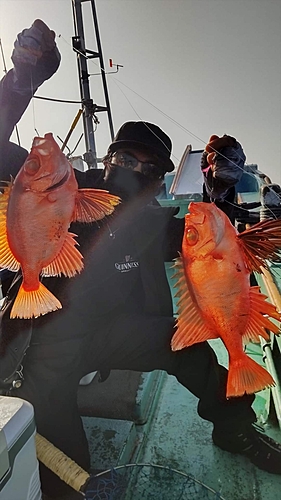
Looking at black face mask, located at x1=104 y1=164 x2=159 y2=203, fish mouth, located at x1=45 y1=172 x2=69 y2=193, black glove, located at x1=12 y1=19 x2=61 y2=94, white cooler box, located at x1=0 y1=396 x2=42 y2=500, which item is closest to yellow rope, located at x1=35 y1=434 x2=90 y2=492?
white cooler box, located at x1=0 y1=396 x2=42 y2=500

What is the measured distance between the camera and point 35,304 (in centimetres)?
139

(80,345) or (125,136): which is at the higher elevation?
(125,136)

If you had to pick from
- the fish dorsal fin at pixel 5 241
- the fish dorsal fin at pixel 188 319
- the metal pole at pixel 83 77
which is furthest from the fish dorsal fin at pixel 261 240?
the metal pole at pixel 83 77

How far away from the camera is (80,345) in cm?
213

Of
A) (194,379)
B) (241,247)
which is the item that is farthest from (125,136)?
(194,379)

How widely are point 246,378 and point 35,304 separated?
767 millimetres

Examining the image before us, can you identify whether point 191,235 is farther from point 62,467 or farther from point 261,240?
point 62,467

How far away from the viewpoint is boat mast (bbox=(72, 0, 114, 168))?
5559 mm

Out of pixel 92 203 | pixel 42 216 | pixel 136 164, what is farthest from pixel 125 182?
pixel 42 216

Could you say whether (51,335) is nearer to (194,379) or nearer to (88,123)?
(194,379)

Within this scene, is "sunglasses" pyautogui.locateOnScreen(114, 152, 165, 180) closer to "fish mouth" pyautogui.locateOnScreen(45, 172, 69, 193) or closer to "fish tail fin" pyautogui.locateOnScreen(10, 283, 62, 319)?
Result: "fish mouth" pyautogui.locateOnScreen(45, 172, 69, 193)

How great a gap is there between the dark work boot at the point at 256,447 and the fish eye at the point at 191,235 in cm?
143

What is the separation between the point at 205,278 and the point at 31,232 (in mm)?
602

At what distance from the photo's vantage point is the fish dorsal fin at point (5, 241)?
136cm
